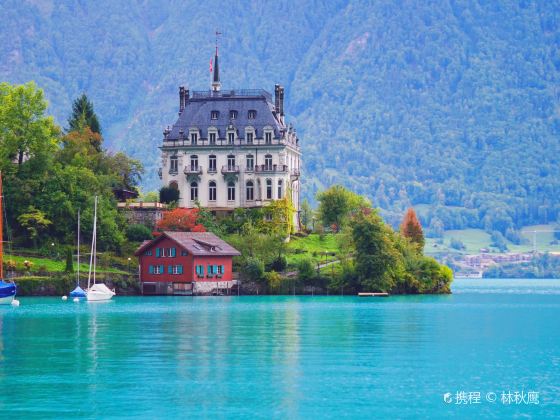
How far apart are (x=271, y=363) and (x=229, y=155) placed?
317 ft

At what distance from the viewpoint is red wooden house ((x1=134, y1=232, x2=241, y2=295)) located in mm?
131250

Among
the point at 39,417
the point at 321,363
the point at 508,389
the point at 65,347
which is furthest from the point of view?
the point at 65,347

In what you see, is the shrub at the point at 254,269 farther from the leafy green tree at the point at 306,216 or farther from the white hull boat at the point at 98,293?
the leafy green tree at the point at 306,216

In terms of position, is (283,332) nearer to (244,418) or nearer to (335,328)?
(335,328)

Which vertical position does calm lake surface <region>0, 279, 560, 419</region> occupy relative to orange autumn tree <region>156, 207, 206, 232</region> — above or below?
below

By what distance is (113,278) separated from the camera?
129000 millimetres

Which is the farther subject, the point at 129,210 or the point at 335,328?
the point at 129,210

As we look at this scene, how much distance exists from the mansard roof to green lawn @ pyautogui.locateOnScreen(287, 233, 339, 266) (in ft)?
44.8

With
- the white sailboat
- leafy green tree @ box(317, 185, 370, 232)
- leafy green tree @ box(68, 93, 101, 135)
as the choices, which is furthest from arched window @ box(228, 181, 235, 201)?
the white sailboat

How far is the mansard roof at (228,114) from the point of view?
155000 millimetres

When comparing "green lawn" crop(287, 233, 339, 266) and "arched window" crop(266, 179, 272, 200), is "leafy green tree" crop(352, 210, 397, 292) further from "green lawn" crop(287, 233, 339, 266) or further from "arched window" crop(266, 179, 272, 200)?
"arched window" crop(266, 179, 272, 200)

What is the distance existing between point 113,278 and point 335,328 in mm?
51919

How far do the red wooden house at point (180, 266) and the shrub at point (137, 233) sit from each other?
31.1ft

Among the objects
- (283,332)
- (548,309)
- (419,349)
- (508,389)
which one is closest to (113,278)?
(548,309)
